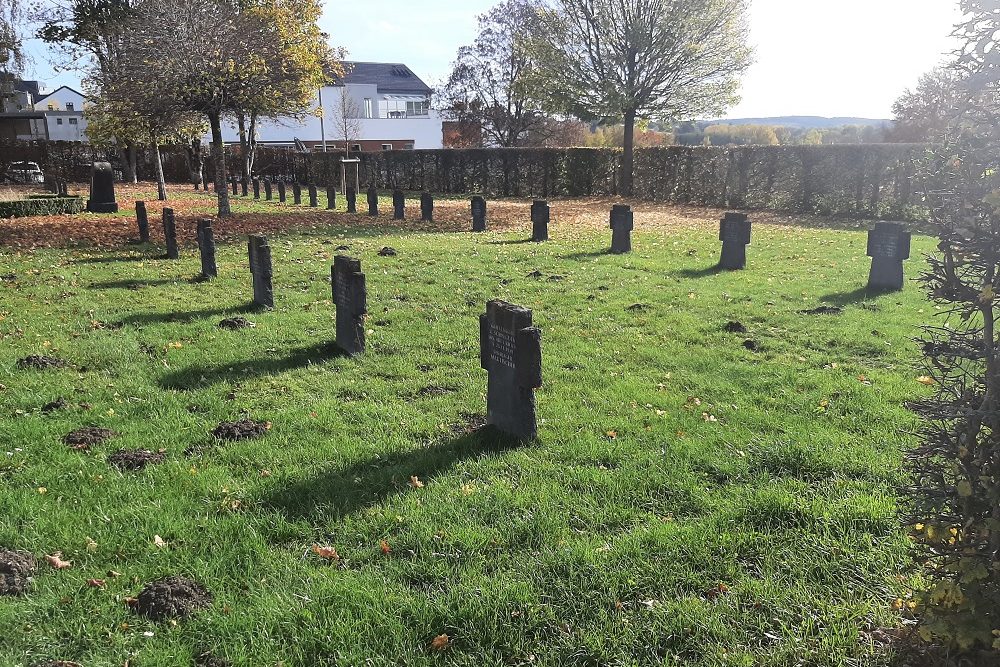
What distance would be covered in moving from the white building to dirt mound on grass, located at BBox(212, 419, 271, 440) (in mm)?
60746

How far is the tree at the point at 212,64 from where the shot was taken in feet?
59.1

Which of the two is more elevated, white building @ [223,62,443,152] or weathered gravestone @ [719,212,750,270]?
white building @ [223,62,443,152]

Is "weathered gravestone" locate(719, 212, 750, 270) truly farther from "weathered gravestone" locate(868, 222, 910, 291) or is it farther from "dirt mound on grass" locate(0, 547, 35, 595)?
"dirt mound on grass" locate(0, 547, 35, 595)

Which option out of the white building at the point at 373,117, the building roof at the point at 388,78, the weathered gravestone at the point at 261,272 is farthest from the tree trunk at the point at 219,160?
the building roof at the point at 388,78

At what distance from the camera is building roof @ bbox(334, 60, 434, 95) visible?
68.9 m

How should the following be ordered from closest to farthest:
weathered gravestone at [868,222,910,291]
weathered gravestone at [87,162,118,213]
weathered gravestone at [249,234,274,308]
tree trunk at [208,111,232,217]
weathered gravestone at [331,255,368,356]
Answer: weathered gravestone at [331,255,368,356] < weathered gravestone at [249,234,274,308] < weathered gravestone at [868,222,910,291] < tree trunk at [208,111,232,217] < weathered gravestone at [87,162,118,213]

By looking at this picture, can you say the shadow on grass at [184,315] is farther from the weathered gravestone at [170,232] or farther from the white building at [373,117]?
the white building at [373,117]

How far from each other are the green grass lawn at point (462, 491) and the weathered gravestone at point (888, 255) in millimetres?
1507

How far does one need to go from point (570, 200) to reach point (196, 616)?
29989 millimetres

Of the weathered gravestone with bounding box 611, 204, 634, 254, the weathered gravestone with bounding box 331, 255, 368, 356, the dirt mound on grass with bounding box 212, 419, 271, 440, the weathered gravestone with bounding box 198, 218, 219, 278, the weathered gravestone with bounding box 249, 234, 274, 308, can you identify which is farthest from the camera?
the weathered gravestone with bounding box 611, 204, 634, 254

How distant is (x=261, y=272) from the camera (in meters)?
9.50

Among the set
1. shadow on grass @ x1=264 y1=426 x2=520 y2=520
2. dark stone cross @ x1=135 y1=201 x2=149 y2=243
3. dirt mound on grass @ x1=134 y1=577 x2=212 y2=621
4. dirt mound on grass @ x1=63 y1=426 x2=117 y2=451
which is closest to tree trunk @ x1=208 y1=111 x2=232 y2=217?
dark stone cross @ x1=135 y1=201 x2=149 y2=243

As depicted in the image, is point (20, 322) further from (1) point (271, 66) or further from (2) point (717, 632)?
(1) point (271, 66)

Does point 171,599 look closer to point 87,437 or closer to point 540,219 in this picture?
point 87,437
